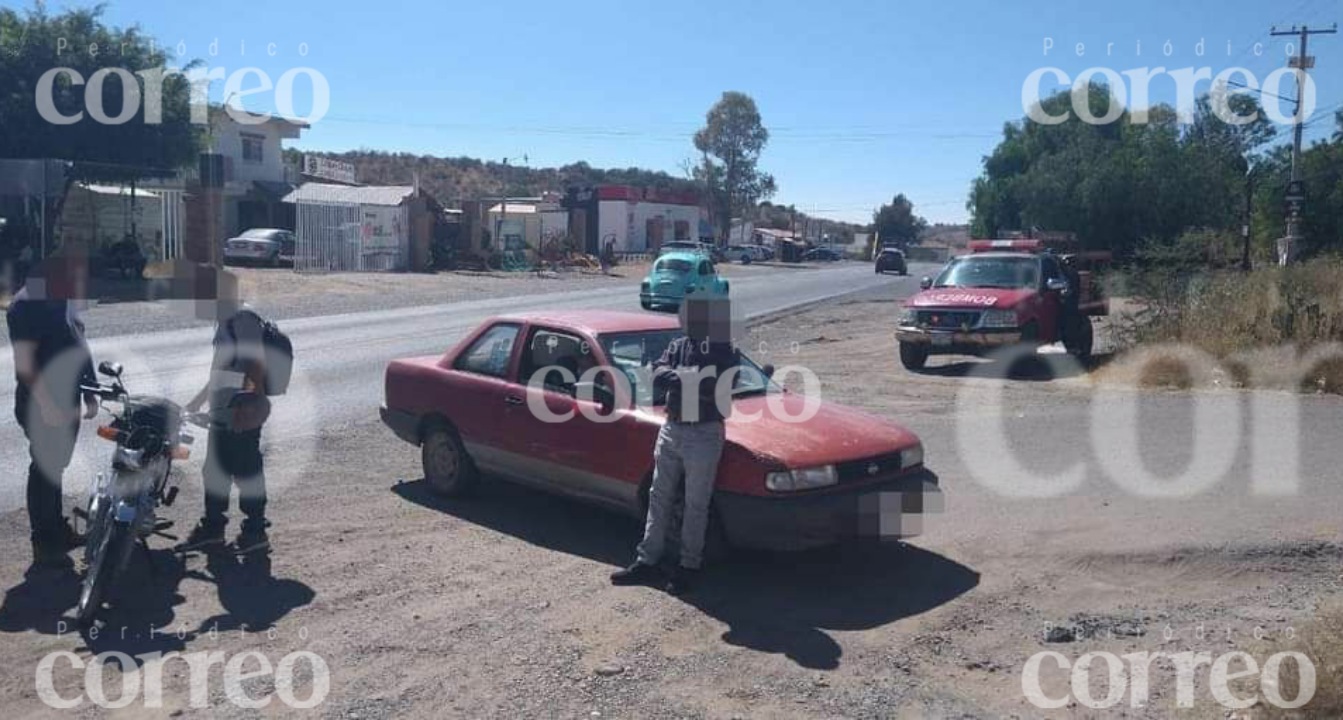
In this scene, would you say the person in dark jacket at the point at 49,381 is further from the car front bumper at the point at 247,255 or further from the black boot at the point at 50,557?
the car front bumper at the point at 247,255

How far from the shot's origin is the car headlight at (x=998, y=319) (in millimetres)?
16375

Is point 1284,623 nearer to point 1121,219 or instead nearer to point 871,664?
point 871,664

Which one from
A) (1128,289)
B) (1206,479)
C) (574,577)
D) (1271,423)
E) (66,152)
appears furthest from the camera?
(66,152)

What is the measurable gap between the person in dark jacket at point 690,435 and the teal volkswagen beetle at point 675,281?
2264 cm

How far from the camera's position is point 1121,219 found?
40.0 meters

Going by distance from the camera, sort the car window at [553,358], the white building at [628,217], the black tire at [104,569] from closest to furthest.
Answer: the black tire at [104,569] < the car window at [553,358] < the white building at [628,217]

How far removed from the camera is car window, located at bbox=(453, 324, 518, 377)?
8258 millimetres

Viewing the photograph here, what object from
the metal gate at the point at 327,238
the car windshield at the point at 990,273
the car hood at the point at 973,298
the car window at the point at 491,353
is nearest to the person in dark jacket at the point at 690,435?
the car window at the point at 491,353

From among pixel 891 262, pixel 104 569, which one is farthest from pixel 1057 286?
pixel 891 262

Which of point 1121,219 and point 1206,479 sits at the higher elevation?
point 1121,219

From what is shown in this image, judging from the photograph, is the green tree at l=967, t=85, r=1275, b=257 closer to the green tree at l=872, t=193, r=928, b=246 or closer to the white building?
the white building

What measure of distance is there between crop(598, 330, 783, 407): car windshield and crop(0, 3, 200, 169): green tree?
89.3 ft

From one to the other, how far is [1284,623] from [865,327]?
20.9 metres

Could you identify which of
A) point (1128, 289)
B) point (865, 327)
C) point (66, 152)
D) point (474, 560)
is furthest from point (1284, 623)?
point (66, 152)
